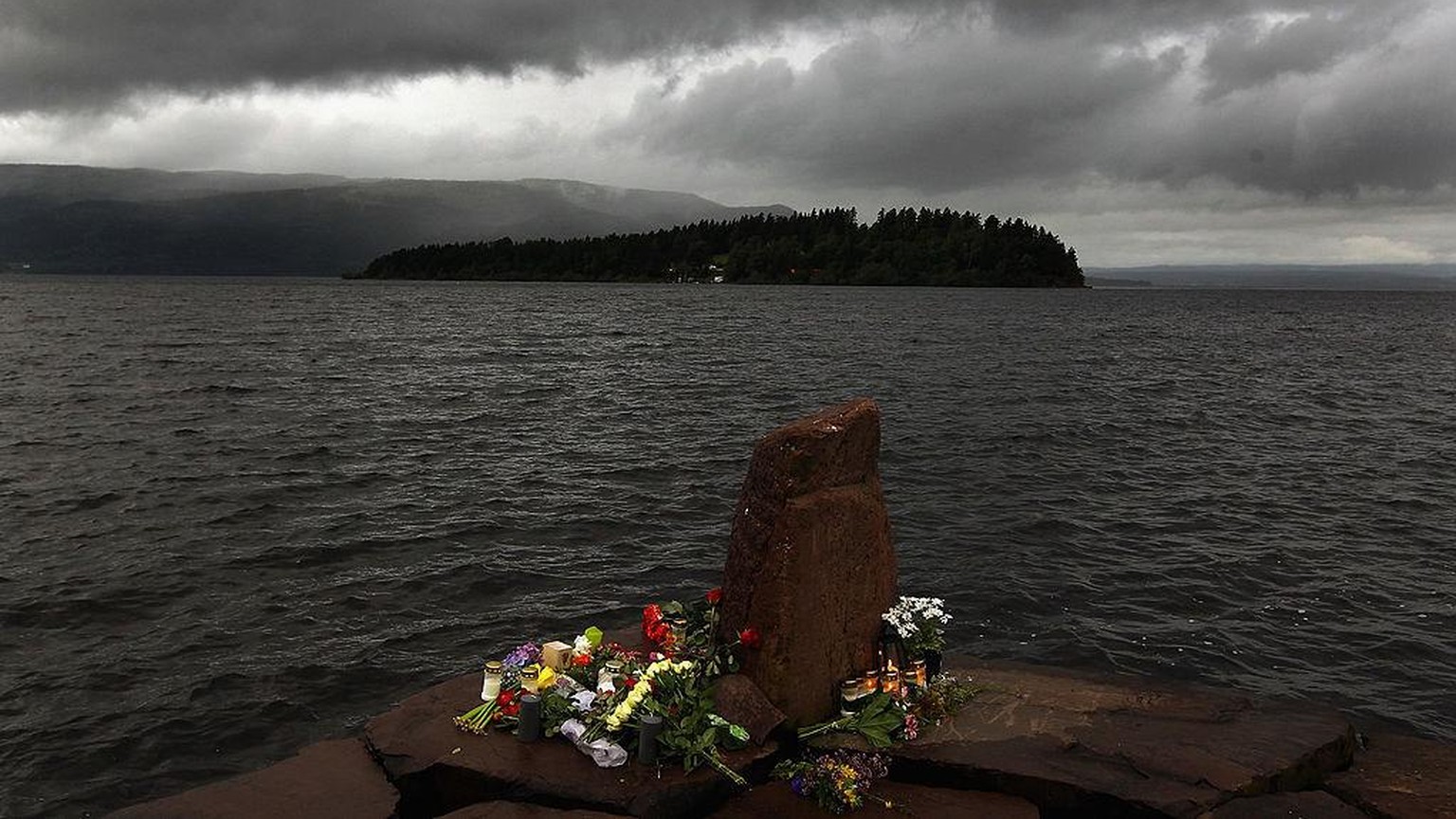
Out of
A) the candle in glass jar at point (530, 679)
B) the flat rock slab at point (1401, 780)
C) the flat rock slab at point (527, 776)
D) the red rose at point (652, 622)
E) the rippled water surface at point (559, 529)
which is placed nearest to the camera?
the flat rock slab at point (527, 776)

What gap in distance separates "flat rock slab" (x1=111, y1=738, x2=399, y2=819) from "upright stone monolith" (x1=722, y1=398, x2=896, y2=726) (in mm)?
4404

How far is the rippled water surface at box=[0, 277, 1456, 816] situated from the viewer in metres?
15.0

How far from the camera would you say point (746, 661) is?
1163 cm

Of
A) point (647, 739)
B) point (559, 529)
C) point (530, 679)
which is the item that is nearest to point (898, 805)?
point (647, 739)

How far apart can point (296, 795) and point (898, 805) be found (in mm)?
6355

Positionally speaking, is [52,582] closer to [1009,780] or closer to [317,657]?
[317,657]

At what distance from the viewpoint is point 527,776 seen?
10.2 metres

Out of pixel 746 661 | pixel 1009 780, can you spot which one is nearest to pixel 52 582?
pixel 746 661

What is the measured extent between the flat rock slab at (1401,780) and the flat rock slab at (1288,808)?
1.53 feet

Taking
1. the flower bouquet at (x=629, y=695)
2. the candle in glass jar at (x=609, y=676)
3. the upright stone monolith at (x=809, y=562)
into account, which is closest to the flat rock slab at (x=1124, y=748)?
the upright stone monolith at (x=809, y=562)

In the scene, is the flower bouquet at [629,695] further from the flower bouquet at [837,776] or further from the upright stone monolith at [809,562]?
the flower bouquet at [837,776]

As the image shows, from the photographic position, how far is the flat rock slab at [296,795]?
31.6ft

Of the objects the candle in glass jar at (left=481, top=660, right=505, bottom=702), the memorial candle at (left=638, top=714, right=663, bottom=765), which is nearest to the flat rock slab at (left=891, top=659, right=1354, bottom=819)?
the memorial candle at (left=638, top=714, right=663, bottom=765)

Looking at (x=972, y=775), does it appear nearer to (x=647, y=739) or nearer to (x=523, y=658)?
(x=647, y=739)
